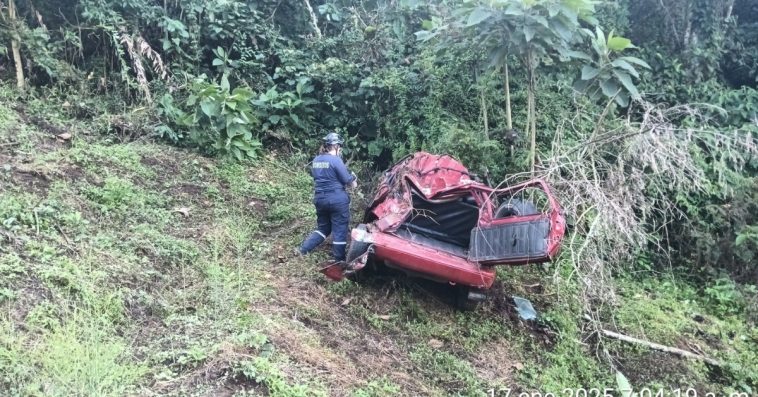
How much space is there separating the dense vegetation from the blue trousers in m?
0.41

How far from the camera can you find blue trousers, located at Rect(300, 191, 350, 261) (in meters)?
5.81

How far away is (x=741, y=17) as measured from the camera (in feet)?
33.7

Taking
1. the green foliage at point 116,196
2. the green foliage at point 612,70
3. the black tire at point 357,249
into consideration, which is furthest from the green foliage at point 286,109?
the green foliage at point 612,70

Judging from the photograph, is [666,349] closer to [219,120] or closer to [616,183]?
[616,183]

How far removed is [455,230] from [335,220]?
1268mm

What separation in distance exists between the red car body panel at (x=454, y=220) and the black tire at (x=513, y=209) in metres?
0.07

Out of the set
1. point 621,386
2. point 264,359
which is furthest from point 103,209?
point 621,386

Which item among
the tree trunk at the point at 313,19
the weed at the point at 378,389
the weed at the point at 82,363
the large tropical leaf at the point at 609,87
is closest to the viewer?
the weed at the point at 82,363

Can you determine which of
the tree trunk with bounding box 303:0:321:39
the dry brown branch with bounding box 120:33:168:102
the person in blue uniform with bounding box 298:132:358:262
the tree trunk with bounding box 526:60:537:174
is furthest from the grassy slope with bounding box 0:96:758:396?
the tree trunk with bounding box 303:0:321:39

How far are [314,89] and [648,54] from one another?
5697 mm

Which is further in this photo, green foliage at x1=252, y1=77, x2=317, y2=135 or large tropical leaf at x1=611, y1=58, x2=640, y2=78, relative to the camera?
green foliage at x1=252, y1=77, x2=317, y2=135

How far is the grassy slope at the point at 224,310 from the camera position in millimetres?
3627

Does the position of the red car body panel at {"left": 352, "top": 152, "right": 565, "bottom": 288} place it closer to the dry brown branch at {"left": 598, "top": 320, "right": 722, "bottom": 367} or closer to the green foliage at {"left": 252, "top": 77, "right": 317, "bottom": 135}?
the dry brown branch at {"left": 598, "top": 320, "right": 722, "bottom": 367}
